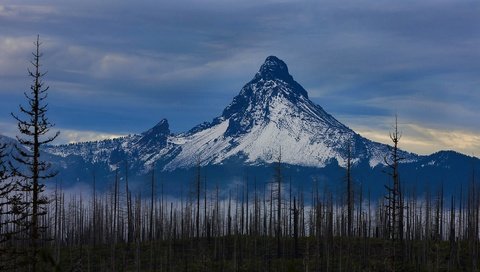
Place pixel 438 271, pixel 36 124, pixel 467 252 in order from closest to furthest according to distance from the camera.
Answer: pixel 36 124
pixel 438 271
pixel 467 252

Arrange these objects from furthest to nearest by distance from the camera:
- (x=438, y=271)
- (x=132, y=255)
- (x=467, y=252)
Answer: (x=132, y=255) → (x=467, y=252) → (x=438, y=271)

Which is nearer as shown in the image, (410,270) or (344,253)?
(410,270)

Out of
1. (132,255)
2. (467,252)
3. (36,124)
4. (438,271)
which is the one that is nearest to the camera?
(36,124)

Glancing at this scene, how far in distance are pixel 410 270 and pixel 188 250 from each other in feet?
123

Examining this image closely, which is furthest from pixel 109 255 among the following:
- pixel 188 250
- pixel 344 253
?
pixel 344 253

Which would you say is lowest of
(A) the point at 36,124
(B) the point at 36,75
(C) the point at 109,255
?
(C) the point at 109,255

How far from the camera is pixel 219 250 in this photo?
10006 centimetres

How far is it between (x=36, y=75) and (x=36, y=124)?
2.66 metres

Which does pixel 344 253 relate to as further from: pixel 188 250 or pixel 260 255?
pixel 188 250

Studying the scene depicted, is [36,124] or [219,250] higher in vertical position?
[36,124]

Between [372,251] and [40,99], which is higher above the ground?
[40,99]

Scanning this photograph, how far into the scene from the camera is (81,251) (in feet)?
343

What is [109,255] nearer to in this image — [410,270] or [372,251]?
[372,251]

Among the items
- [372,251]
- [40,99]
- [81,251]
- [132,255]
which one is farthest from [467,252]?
[40,99]
